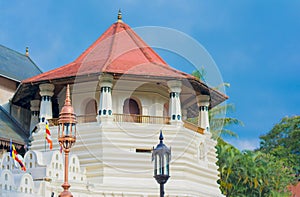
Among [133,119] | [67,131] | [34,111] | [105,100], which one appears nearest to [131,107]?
[133,119]

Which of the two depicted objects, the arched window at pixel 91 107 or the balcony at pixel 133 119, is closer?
the balcony at pixel 133 119

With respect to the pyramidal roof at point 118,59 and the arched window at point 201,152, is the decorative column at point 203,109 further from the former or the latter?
the pyramidal roof at point 118,59

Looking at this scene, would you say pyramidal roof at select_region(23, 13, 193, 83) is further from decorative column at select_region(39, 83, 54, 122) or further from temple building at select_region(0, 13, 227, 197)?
decorative column at select_region(39, 83, 54, 122)

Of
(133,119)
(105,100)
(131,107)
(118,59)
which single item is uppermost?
(118,59)

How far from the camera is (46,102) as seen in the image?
74.9ft

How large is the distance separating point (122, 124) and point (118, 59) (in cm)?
250

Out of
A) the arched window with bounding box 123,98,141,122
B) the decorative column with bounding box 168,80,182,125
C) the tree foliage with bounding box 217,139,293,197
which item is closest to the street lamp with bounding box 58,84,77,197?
the decorative column with bounding box 168,80,182,125

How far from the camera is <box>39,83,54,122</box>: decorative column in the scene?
22797mm

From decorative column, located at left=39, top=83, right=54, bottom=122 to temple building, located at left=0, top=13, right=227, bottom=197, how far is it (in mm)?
37

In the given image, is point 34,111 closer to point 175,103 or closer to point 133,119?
point 133,119

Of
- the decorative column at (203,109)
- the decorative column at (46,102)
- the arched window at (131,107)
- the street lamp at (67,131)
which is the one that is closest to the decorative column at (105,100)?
the arched window at (131,107)

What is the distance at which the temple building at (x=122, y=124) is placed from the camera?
20797 millimetres

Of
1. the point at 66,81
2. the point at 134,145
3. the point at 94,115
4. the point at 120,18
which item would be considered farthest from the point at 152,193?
the point at 120,18

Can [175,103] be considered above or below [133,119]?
above
